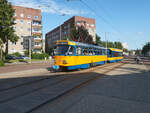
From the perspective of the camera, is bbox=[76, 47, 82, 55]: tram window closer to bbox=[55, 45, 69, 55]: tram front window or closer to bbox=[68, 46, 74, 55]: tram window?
bbox=[68, 46, 74, 55]: tram window

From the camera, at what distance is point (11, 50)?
45531mm

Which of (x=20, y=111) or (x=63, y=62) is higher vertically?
(x=63, y=62)

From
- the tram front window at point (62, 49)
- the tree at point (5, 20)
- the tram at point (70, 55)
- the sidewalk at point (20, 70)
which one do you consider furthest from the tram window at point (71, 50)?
the tree at point (5, 20)

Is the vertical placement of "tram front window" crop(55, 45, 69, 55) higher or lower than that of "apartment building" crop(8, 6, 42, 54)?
lower

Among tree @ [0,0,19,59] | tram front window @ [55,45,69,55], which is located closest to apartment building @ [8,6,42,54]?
tree @ [0,0,19,59]

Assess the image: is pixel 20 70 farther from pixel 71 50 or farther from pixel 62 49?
pixel 71 50

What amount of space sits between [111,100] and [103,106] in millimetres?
721

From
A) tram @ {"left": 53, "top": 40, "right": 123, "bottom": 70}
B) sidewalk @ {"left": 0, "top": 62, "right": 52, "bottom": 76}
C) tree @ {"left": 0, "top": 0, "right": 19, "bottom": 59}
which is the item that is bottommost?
sidewalk @ {"left": 0, "top": 62, "right": 52, "bottom": 76}

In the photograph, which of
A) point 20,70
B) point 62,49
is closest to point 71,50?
point 62,49

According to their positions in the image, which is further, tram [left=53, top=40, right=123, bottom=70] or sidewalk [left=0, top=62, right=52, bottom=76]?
sidewalk [left=0, top=62, right=52, bottom=76]

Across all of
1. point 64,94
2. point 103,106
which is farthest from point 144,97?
point 64,94

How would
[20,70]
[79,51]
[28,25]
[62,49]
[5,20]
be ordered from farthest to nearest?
[28,25] → [5,20] → [20,70] → [79,51] → [62,49]

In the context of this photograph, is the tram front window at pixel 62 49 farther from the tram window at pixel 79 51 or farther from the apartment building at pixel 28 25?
the apartment building at pixel 28 25

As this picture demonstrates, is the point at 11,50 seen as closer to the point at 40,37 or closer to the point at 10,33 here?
the point at 40,37
